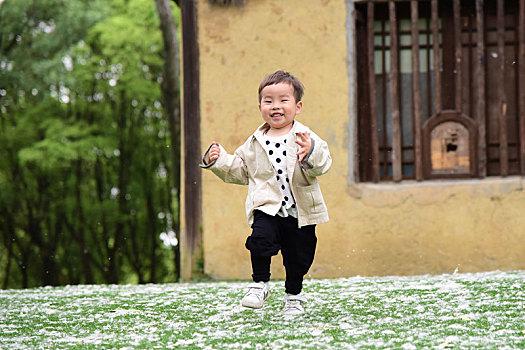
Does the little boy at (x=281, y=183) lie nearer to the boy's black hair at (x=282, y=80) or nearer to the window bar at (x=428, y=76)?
the boy's black hair at (x=282, y=80)

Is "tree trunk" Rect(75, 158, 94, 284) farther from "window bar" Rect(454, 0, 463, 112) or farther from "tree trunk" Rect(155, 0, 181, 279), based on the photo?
"window bar" Rect(454, 0, 463, 112)

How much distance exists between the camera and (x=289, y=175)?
493 centimetres

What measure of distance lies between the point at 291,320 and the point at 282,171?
3.03 feet

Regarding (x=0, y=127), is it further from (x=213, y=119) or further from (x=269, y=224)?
(x=269, y=224)

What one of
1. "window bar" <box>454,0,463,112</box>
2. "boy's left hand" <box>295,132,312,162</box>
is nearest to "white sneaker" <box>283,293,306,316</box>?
"boy's left hand" <box>295,132,312,162</box>

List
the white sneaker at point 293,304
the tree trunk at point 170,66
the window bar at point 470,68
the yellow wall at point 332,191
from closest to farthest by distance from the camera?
the white sneaker at point 293,304
the yellow wall at point 332,191
the window bar at point 470,68
the tree trunk at point 170,66

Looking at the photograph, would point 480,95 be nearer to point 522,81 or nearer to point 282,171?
point 522,81

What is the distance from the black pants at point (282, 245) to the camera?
482 cm

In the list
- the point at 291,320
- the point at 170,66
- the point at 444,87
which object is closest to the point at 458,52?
the point at 444,87

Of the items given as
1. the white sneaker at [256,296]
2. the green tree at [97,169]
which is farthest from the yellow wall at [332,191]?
the green tree at [97,169]

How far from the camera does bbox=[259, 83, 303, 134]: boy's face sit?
5.00 meters

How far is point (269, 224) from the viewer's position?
4.89m

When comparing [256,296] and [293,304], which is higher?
[256,296]

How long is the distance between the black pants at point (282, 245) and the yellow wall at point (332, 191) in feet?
12.1
